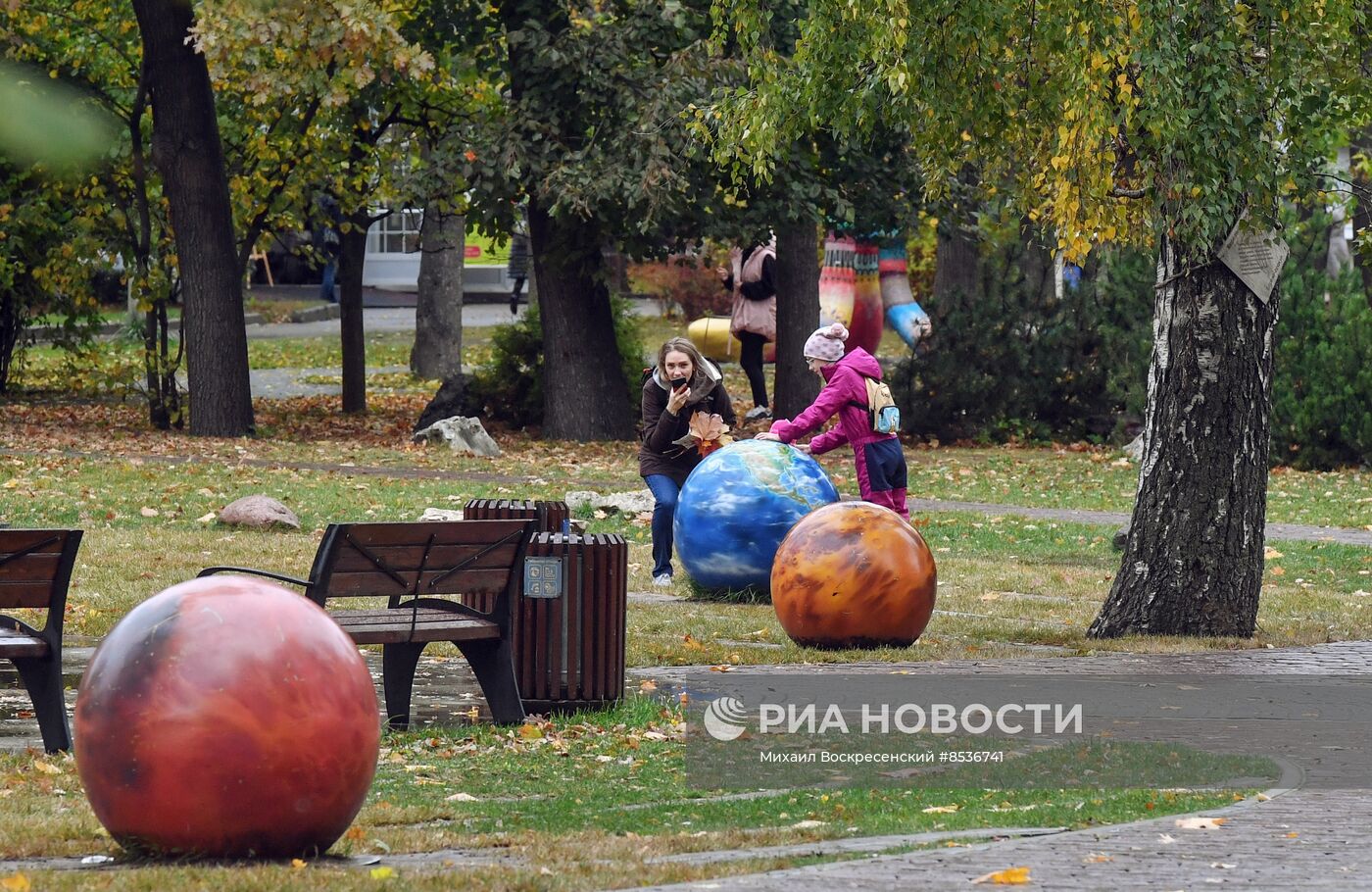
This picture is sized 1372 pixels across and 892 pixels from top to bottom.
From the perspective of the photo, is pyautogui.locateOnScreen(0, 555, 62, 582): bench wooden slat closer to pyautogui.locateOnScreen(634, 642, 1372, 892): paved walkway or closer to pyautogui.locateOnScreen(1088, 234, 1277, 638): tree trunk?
pyautogui.locateOnScreen(634, 642, 1372, 892): paved walkway

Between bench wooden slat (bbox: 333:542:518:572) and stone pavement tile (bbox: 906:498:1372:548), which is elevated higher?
bench wooden slat (bbox: 333:542:518:572)

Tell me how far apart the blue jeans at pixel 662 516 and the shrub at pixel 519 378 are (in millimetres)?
12571

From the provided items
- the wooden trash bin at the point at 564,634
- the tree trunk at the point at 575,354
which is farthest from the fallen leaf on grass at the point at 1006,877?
the tree trunk at the point at 575,354

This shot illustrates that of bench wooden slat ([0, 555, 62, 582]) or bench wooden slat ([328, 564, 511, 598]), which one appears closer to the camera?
bench wooden slat ([0, 555, 62, 582])

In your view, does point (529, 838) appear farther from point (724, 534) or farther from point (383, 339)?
point (383, 339)

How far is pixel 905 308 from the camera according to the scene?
27.5 metres

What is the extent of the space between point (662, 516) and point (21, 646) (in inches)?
238

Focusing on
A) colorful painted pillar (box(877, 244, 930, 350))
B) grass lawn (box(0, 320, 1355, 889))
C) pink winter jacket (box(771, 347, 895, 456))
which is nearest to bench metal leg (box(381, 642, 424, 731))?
grass lawn (box(0, 320, 1355, 889))

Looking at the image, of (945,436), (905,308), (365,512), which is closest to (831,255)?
(905,308)

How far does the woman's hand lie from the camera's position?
42.2ft

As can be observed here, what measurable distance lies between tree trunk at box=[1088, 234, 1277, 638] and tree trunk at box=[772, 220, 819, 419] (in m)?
14.5

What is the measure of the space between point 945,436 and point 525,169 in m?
6.72

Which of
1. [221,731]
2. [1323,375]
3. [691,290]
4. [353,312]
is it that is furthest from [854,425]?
[691,290]

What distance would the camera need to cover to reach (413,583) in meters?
8.36
